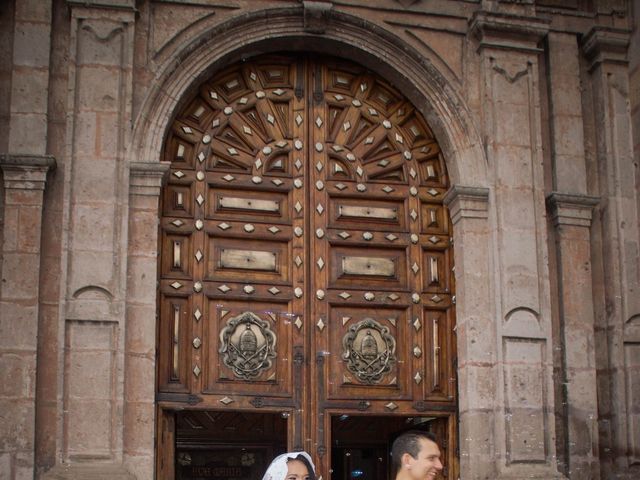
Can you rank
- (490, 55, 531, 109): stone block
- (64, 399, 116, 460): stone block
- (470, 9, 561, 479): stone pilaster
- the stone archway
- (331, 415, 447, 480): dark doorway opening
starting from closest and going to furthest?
(64, 399, 116, 460): stone block < the stone archway < (470, 9, 561, 479): stone pilaster < (490, 55, 531, 109): stone block < (331, 415, 447, 480): dark doorway opening

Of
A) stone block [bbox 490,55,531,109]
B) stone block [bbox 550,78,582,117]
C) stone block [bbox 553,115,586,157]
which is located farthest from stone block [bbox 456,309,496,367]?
stone block [bbox 550,78,582,117]

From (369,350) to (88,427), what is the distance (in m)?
2.73

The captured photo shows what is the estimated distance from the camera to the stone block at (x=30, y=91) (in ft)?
35.2

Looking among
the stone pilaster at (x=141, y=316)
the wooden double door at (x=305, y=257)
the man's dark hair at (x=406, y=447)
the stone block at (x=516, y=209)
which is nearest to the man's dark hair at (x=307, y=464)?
the man's dark hair at (x=406, y=447)

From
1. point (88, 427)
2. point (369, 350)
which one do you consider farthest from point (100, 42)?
point (369, 350)

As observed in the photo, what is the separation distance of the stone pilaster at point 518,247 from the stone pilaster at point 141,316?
3070 millimetres

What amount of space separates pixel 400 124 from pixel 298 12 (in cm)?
146

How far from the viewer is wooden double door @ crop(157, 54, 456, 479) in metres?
11.1

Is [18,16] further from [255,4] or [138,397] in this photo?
[138,397]

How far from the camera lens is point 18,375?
10148 mm

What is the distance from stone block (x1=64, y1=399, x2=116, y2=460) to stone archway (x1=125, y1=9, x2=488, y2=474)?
79cm

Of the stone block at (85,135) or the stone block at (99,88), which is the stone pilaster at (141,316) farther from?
the stone block at (99,88)

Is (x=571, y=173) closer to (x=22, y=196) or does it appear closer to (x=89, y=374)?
(x=89, y=374)

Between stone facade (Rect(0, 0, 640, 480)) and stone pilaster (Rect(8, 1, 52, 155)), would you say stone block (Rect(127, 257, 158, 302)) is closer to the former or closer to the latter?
stone facade (Rect(0, 0, 640, 480))
